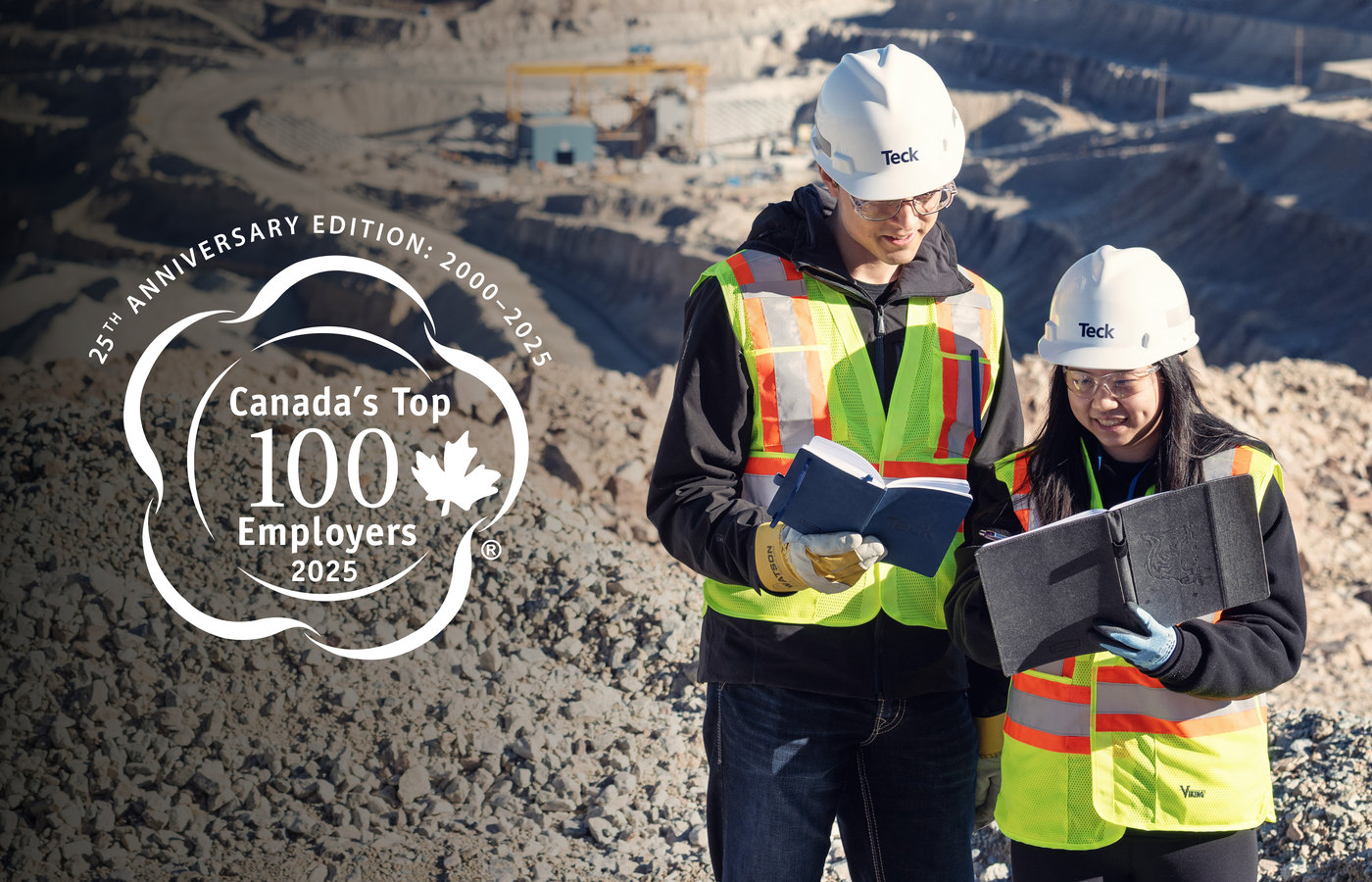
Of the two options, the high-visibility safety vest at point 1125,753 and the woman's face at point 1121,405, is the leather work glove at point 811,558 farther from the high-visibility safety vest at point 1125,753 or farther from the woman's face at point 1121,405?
the woman's face at point 1121,405

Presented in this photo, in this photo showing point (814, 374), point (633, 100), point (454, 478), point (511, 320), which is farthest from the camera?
point (633, 100)

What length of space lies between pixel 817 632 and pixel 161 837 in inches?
141

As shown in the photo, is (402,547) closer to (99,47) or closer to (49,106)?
(49,106)

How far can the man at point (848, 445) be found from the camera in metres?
2.35

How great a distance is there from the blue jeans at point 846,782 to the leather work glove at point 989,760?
4.7 inches

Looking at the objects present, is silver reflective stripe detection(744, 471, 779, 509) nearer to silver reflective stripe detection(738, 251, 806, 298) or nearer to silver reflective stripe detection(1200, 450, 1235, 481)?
silver reflective stripe detection(738, 251, 806, 298)

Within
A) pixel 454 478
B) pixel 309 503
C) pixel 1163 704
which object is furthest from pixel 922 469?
pixel 454 478

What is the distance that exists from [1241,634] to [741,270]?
1156 mm

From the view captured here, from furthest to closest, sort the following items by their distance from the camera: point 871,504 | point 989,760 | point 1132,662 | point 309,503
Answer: point 309,503 < point 989,760 < point 1132,662 < point 871,504

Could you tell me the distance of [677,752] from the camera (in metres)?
5.48

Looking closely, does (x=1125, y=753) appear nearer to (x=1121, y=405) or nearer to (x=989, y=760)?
(x=989, y=760)

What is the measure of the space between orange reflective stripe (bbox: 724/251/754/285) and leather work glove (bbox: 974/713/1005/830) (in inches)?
41.7

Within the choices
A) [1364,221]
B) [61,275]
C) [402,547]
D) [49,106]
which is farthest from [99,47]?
[402,547]

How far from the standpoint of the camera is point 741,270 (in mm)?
2434
